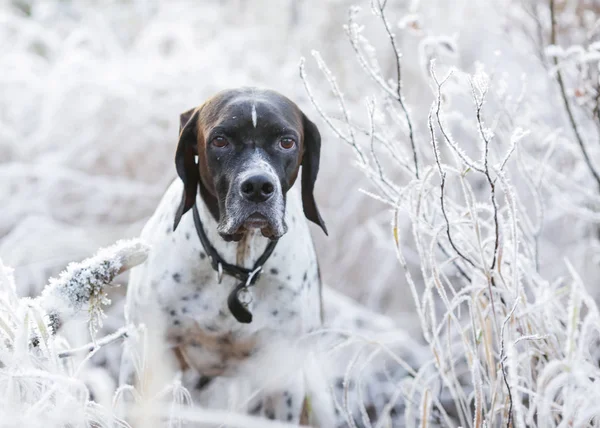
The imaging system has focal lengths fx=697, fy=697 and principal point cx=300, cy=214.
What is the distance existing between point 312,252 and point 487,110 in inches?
108

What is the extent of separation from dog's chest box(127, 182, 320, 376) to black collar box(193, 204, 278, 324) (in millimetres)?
30

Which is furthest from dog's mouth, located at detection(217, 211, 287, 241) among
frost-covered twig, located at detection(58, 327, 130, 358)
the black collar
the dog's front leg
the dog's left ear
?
the dog's front leg

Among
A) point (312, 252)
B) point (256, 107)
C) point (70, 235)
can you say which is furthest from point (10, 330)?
point (70, 235)

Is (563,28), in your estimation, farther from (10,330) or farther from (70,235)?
(10,330)

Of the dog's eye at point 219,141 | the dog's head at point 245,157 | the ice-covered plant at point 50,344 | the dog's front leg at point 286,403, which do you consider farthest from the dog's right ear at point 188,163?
the dog's front leg at point 286,403

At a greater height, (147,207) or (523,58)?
(523,58)

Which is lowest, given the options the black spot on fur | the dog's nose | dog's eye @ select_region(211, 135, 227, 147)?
the black spot on fur

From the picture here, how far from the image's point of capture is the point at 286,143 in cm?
210

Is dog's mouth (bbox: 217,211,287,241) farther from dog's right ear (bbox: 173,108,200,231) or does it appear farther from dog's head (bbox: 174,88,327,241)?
dog's right ear (bbox: 173,108,200,231)

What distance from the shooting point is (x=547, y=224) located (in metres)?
4.38

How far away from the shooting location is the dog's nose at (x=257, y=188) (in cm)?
191

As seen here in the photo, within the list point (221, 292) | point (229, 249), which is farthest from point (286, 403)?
point (229, 249)

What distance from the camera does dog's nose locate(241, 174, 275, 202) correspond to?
6.28ft

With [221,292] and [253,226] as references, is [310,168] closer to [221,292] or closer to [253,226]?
[253,226]
